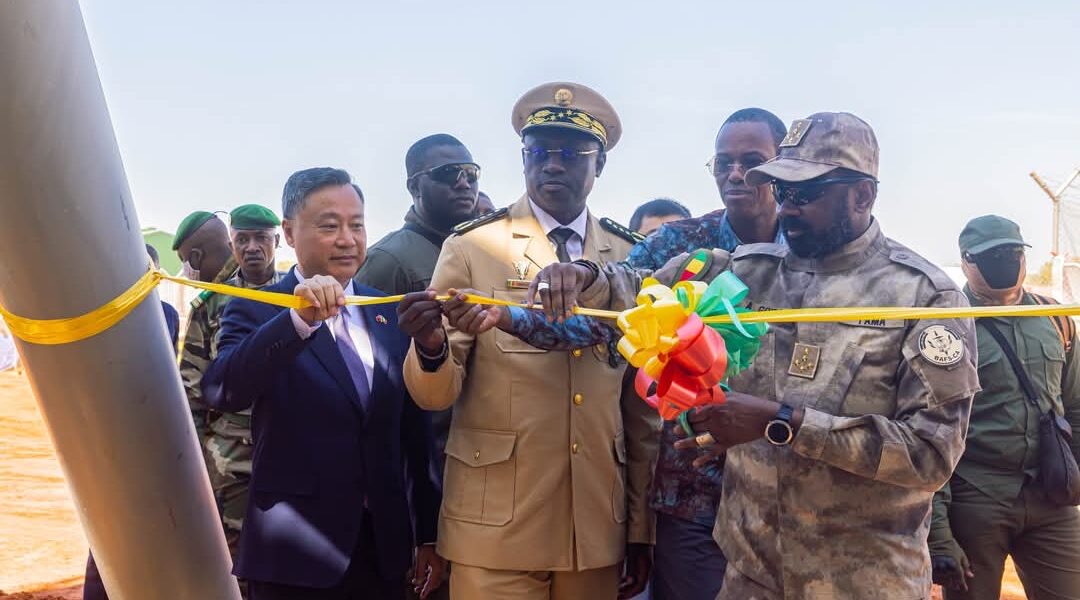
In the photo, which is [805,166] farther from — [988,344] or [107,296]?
[988,344]

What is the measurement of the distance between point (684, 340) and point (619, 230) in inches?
64.3

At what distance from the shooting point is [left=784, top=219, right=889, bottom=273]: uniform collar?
3.19 meters

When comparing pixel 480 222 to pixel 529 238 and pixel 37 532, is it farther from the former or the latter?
pixel 37 532

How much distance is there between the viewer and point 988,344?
525cm

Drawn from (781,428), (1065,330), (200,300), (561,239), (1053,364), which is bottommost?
(1053,364)

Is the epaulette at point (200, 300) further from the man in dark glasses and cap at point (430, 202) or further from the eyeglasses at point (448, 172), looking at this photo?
the eyeglasses at point (448, 172)

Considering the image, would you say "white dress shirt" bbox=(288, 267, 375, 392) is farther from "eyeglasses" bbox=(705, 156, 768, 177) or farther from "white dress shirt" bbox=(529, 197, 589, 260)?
"eyeglasses" bbox=(705, 156, 768, 177)

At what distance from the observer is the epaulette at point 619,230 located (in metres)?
4.28

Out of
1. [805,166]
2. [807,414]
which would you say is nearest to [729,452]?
[807,414]

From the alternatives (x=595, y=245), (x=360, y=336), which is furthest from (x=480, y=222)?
(x=360, y=336)

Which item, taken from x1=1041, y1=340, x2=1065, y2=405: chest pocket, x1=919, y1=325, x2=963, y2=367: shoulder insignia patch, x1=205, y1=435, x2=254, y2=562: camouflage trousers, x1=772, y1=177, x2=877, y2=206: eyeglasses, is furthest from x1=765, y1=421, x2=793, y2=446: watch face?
x1=1041, y1=340, x2=1065, y2=405: chest pocket

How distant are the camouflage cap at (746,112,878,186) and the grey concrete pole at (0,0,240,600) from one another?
1972 mm

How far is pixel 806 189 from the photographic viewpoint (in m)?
3.19

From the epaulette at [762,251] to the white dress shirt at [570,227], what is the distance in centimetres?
81
